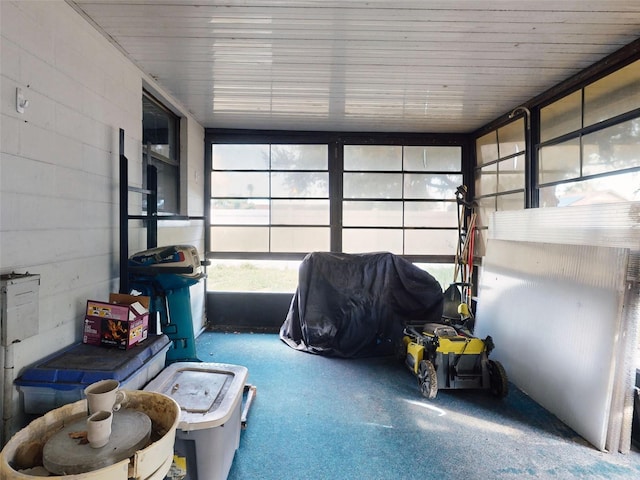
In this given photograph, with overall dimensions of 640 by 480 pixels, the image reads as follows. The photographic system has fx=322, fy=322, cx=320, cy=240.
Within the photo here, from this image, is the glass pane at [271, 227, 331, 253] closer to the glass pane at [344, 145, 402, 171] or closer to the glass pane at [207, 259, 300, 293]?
the glass pane at [207, 259, 300, 293]

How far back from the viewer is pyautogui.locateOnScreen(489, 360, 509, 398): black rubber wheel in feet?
8.03

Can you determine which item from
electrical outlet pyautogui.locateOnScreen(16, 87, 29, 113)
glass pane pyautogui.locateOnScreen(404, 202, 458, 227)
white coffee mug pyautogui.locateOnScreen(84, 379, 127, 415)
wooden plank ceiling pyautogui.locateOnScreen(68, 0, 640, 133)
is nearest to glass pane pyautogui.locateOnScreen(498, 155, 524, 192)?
wooden plank ceiling pyautogui.locateOnScreen(68, 0, 640, 133)

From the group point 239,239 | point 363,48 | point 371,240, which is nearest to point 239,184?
point 239,239

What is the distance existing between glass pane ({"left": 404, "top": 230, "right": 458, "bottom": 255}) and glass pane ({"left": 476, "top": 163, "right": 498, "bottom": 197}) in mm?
612

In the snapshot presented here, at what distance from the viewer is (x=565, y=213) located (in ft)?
8.09

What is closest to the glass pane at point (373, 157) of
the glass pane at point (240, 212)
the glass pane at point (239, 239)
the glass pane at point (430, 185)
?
the glass pane at point (430, 185)

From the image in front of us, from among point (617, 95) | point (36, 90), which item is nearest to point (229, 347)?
point (36, 90)

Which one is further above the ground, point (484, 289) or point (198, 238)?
point (198, 238)

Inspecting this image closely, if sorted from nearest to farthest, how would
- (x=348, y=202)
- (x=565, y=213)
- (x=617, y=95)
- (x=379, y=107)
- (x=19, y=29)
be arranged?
(x=19, y=29)
(x=617, y=95)
(x=565, y=213)
(x=379, y=107)
(x=348, y=202)

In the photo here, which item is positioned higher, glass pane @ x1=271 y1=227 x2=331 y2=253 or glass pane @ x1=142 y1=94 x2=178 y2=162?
glass pane @ x1=142 y1=94 x2=178 y2=162

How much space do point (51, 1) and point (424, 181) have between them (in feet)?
12.4

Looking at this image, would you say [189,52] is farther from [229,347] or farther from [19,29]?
[229,347]

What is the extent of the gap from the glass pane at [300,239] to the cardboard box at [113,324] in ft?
7.96

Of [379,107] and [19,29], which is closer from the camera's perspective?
[19,29]
